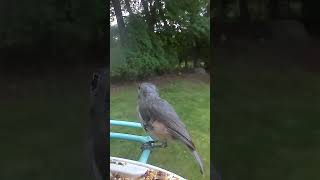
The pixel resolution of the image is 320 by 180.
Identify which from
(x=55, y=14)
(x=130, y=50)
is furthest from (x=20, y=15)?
(x=130, y=50)

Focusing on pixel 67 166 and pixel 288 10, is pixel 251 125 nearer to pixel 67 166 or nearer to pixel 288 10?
pixel 288 10

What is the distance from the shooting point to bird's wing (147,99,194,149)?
216 cm

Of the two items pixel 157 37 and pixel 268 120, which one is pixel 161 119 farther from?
pixel 268 120

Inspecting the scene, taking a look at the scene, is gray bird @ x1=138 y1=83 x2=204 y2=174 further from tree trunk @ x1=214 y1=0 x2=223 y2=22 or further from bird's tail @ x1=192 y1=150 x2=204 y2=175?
tree trunk @ x1=214 y1=0 x2=223 y2=22

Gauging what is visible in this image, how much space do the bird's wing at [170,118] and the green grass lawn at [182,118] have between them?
0.9 inches

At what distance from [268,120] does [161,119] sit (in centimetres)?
49

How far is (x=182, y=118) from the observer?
2.17 m

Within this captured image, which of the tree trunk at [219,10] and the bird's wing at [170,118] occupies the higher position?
the tree trunk at [219,10]

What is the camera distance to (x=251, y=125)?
2.22 meters

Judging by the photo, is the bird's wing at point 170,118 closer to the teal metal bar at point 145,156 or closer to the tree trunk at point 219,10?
the teal metal bar at point 145,156

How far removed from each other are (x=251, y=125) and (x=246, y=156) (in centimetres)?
15

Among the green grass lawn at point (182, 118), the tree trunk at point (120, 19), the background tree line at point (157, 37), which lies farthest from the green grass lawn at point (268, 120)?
the tree trunk at point (120, 19)

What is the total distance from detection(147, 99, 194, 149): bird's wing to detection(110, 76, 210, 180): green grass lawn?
0.07 ft

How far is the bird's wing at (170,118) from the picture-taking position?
216 cm
